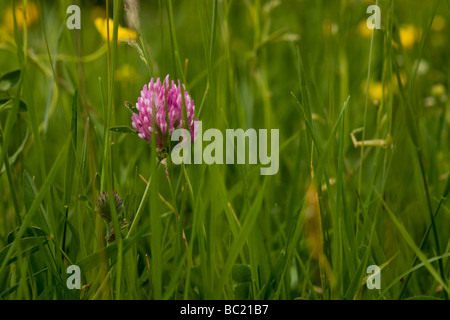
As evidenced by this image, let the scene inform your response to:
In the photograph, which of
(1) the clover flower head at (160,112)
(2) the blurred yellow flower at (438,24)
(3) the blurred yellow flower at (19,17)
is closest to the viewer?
(1) the clover flower head at (160,112)

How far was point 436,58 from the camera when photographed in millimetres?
1690

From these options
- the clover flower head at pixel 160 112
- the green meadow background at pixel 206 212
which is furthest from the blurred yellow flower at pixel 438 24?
the clover flower head at pixel 160 112

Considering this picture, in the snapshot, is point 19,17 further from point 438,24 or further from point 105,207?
point 438,24

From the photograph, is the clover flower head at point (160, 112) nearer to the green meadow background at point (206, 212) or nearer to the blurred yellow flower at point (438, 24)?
the green meadow background at point (206, 212)

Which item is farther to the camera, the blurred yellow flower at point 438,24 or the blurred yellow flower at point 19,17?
the blurred yellow flower at point 438,24

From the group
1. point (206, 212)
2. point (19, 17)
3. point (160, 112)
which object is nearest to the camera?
point (160, 112)

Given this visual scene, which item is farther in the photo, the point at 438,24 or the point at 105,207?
the point at 438,24

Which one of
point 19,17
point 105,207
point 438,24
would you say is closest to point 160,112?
point 105,207

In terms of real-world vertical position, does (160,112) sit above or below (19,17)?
below

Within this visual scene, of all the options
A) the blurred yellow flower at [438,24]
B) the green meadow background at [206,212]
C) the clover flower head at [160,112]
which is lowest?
the green meadow background at [206,212]

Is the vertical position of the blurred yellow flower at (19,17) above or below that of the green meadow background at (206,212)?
above

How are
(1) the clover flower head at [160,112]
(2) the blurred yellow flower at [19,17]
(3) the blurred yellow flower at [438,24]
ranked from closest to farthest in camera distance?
1. (1) the clover flower head at [160,112]
2. (2) the blurred yellow flower at [19,17]
3. (3) the blurred yellow flower at [438,24]
